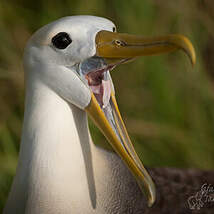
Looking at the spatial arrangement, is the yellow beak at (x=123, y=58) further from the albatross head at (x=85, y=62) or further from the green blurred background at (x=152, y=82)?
the green blurred background at (x=152, y=82)

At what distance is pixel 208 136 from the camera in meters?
3.32

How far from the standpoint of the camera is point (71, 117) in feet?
5.45

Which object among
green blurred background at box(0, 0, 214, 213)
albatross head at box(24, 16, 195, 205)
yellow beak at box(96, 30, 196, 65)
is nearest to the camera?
yellow beak at box(96, 30, 196, 65)

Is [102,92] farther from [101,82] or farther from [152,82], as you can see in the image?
[152,82]

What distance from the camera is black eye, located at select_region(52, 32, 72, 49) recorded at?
63.0 inches

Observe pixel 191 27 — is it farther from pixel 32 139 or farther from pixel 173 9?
pixel 32 139

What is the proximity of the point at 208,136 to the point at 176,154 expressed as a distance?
0.84 feet
